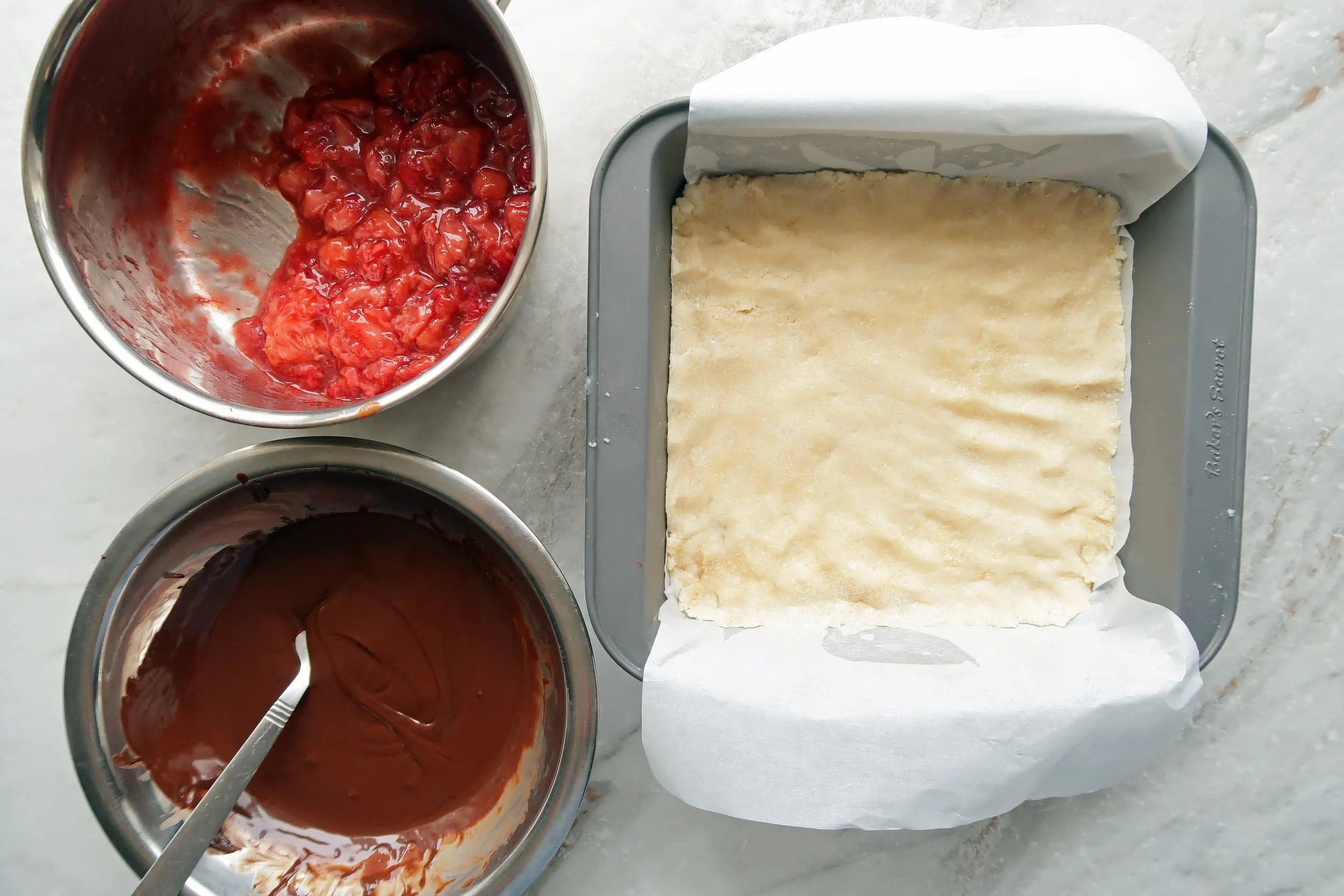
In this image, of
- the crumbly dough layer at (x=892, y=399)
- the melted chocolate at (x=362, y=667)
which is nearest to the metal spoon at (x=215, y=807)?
the melted chocolate at (x=362, y=667)

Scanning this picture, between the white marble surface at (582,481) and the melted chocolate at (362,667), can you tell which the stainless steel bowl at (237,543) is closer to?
the melted chocolate at (362,667)

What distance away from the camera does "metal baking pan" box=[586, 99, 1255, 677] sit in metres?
0.80

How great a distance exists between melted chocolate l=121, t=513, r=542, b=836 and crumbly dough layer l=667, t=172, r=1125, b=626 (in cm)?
23

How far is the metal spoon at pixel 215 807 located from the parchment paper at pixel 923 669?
39 cm

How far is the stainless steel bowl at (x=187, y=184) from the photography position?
0.80m

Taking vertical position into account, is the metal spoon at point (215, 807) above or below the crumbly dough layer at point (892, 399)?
below

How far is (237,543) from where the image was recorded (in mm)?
908

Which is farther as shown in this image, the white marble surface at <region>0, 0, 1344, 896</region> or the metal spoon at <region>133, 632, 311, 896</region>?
the white marble surface at <region>0, 0, 1344, 896</region>

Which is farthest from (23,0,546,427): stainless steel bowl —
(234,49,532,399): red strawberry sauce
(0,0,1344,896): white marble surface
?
(0,0,1344,896): white marble surface

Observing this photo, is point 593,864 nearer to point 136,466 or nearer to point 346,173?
point 136,466

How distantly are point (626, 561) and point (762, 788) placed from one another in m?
0.27

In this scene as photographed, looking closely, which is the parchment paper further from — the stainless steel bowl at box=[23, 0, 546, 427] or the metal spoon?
the metal spoon

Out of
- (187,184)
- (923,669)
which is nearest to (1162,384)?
(923,669)

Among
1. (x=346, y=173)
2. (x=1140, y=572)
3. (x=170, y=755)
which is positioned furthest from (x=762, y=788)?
(x=346, y=173)
